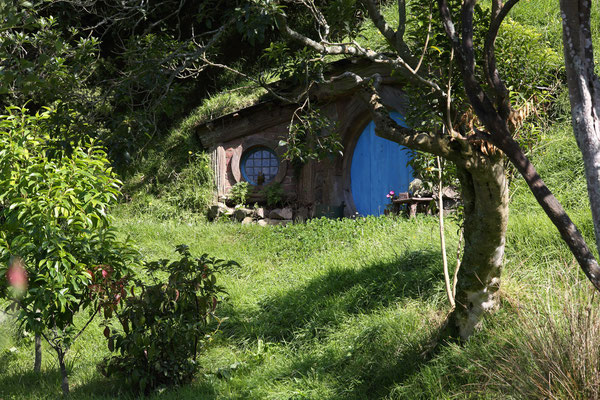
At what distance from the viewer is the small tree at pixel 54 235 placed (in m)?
4.77

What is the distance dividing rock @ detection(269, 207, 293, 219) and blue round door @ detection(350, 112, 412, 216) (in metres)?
1.38

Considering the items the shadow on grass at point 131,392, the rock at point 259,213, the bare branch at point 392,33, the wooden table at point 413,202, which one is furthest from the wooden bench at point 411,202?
the shadow on grass at point 131,392

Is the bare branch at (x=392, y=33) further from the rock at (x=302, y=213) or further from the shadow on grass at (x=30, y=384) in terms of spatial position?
the rock at (x=302, y=213)

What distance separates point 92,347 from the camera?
22.6ft

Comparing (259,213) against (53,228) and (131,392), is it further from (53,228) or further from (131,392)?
(53,228)

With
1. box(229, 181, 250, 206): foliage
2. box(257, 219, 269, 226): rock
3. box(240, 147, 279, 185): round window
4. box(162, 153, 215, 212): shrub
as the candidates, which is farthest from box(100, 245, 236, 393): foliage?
box(240, 147, 279, 185): round window

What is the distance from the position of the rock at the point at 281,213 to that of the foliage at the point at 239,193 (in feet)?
2.43

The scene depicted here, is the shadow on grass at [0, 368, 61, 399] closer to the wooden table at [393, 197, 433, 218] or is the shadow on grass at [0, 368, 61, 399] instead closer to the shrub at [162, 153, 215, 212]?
the wooden table at [393, 197, 433, 218]

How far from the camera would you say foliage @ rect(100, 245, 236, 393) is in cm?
511

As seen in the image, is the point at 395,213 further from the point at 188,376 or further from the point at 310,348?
the point at 188,376

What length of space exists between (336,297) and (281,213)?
5.77m

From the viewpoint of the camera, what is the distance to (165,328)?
5.21m

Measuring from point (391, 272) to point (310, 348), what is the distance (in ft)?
4.33

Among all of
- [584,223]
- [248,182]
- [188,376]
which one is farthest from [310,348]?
[248,182]
